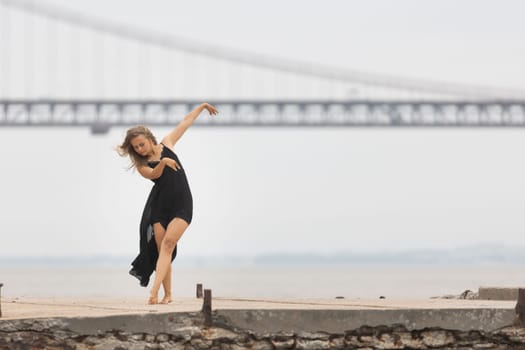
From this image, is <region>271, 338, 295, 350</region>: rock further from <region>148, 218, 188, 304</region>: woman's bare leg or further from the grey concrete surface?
<region>148, 218, 188, 304</region>: woman's bare leg

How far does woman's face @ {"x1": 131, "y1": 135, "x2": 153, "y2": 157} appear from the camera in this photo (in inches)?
236

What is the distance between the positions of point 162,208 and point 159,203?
0.03m

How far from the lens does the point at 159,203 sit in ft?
19.9

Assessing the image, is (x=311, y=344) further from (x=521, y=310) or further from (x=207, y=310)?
(x=521, y=310)

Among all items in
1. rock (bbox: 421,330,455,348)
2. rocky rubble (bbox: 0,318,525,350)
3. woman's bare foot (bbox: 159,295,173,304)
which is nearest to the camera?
rocky rubble (bbox: 0,318,525,350)

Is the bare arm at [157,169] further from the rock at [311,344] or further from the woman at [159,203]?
the rock at [311,344]

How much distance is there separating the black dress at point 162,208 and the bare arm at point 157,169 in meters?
0.05

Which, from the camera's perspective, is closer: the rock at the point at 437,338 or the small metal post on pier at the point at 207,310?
the small metal post on pier at the point at 207,310

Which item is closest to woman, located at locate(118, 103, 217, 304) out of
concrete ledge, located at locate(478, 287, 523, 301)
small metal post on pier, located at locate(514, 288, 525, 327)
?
small metal post on pier, located at locate(514, 288, 525, 327)

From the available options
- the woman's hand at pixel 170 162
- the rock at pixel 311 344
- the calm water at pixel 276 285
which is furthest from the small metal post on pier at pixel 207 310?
the calm water at pixel 276 285

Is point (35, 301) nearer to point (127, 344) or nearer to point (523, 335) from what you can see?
point (127, 344)

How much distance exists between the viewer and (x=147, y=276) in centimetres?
607

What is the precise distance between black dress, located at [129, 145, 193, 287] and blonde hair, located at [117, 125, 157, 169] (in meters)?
0.06

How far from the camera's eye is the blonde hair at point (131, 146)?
5.99m
